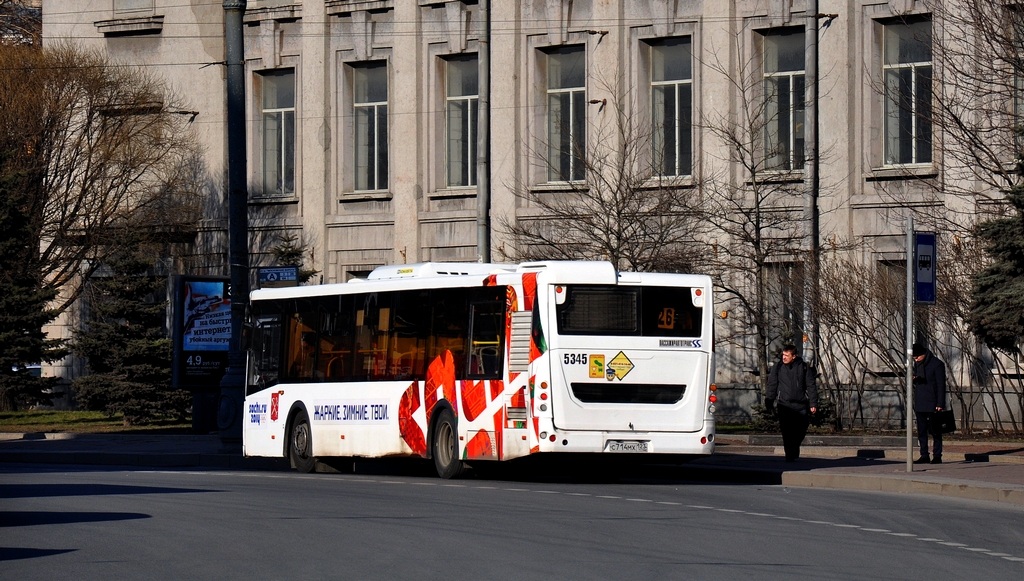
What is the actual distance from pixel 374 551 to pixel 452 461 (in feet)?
30.6

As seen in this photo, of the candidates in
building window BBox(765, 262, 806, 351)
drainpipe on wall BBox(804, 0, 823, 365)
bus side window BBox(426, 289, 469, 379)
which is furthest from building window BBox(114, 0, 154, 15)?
bus side window BBox(426, 289, 469, 379)

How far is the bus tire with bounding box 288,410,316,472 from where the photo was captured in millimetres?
24797

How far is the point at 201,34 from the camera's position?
4341cm

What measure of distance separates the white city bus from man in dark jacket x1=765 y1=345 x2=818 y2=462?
2879 mm

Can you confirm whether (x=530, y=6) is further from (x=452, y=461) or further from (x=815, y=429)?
(x=452, y=461)

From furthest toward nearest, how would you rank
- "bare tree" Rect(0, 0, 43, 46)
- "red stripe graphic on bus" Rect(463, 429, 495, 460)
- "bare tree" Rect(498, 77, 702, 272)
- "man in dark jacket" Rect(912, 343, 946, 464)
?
1. "bare tree" Rect(0, 0, 43, 46)
2. "bare tree" Rect(498, 77, 702, 272)
3. "man in dark jacket" Rect(912, 343, 946, 464)
4. "red stripe graphic on bus" Rect(463, 429, 495, 460)

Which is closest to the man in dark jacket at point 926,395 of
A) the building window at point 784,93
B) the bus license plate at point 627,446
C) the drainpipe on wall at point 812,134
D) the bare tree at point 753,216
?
the bus license plate at point 627,446

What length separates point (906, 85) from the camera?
34.2 meters

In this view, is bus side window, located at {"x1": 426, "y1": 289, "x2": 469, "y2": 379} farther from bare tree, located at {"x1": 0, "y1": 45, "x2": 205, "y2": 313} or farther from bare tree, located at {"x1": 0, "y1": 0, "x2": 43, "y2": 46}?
bare tree, located at {"x1": 0, "y1": 0, "x2": 43, "y2": 46}

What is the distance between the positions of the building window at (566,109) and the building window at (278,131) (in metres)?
7.45

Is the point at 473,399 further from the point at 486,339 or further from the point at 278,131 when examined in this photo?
the point at 278,131

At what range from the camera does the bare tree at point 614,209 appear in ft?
109

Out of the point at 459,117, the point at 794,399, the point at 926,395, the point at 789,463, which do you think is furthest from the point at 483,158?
the point at 926,395

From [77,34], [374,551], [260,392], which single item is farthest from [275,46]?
[374,551]
